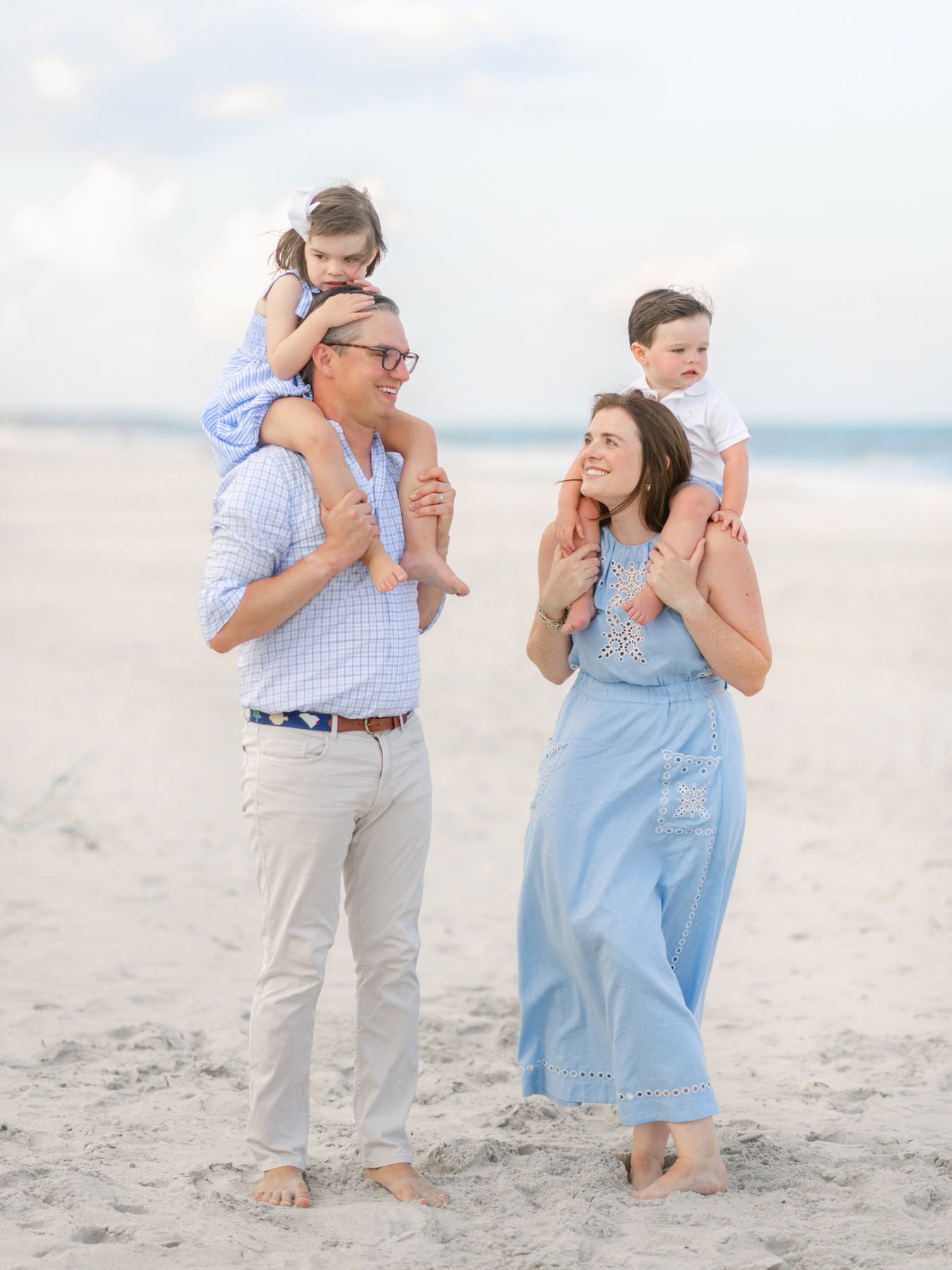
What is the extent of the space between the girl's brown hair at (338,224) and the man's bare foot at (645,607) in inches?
45.2

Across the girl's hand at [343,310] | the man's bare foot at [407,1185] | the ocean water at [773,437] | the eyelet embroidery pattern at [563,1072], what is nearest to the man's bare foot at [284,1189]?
the man's bare foot at [407,1185]

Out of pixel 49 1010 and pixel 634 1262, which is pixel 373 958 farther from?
pixel 49 1010

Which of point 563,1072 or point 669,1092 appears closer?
point 669,1092

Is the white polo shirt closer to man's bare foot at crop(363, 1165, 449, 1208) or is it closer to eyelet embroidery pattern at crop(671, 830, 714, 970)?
eyelet embroidery pattern at crop(671, 830, 714, 970)

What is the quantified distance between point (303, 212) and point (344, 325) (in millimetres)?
504

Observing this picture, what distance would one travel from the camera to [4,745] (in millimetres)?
7816

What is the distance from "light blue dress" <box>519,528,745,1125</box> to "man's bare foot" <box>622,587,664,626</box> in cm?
6

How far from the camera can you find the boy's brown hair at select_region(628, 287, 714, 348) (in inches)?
131

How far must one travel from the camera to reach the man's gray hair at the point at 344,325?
306 centimetres

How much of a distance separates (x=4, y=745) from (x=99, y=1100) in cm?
450

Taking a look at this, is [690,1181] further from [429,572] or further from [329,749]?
[429,572]

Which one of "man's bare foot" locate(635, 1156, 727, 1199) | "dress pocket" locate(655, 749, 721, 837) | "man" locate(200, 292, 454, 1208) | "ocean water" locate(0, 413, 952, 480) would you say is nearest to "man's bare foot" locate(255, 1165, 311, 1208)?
"man" locate(200, 292, 454, 1208)

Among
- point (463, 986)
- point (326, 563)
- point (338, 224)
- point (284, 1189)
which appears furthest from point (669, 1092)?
point (338, 224)

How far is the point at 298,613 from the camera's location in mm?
3078
